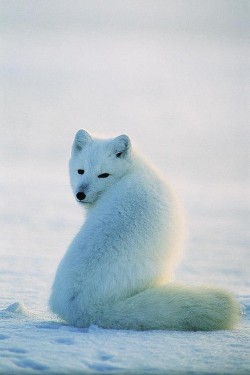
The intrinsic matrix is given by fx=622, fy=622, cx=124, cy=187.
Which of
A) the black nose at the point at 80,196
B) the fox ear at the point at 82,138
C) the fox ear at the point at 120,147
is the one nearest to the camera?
the black nose at the point at 80,196

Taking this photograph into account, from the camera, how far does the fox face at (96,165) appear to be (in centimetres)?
399

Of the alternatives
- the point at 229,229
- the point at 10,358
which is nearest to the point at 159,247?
the point at 10,358

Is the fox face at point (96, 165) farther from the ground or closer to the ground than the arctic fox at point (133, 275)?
farther from the ground

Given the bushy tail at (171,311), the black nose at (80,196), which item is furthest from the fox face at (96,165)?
the bushy tail at (171,311)

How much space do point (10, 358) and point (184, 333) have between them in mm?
1040

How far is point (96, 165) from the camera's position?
160 inches

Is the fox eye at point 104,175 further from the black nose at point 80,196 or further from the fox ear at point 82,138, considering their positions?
the fox ear at point 82,138

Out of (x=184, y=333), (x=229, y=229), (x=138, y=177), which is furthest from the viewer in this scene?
(x=229, y=229)

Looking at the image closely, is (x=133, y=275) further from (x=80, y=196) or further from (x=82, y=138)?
(x=82, y=138)

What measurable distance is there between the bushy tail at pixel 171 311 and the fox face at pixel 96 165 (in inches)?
34.5

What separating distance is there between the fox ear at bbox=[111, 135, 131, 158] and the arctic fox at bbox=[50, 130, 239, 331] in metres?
0.39

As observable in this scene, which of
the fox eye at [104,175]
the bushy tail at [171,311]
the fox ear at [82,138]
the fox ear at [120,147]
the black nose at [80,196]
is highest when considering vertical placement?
the fox ear at [82,138]

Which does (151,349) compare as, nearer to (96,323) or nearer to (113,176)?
(96,323)

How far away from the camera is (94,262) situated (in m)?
3.40
